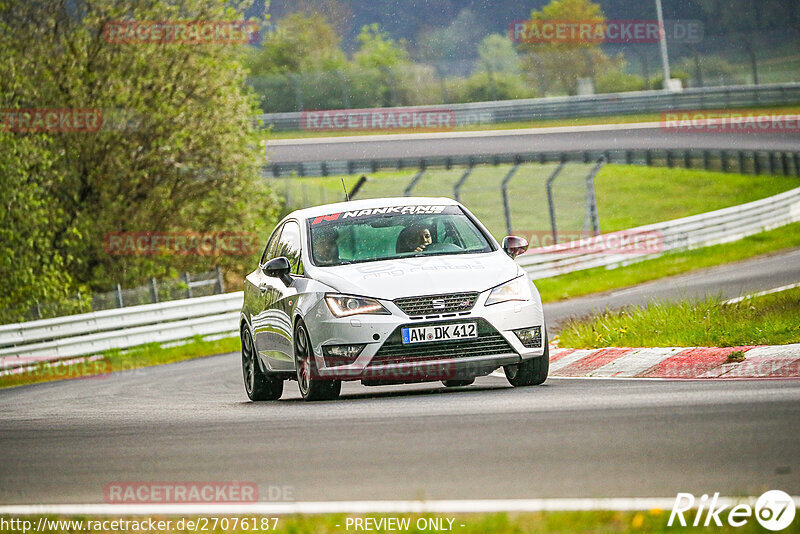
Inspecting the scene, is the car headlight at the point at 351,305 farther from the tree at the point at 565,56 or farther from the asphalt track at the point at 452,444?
the tree at the point at 565,56

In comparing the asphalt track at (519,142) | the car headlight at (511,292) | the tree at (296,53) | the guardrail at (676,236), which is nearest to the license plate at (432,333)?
the car headlight at (511,292)

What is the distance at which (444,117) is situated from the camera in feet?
182

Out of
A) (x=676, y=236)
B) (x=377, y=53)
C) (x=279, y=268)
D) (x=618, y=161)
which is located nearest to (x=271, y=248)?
(x=279, y=268)

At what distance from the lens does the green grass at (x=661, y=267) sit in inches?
993

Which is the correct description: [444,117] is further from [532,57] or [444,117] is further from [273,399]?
[273,399]

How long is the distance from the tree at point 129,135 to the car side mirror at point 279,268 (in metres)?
15.7

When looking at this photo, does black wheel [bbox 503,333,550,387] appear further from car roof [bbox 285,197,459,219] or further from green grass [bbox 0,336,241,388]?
green grass [bbox 0,336,241,388]

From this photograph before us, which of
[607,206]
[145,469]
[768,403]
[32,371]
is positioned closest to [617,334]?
[768,403]

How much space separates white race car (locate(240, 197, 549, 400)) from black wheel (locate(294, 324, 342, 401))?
1 centimetres

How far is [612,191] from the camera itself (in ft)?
150

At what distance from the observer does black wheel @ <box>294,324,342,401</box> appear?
988 cm

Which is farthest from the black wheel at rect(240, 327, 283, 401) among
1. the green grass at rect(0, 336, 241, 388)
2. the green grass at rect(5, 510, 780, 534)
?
the green grass at rect(0, 336, 241, 388)

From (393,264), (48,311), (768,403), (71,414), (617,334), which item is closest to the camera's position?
(768,403)

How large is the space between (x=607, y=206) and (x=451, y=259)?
3431cm
